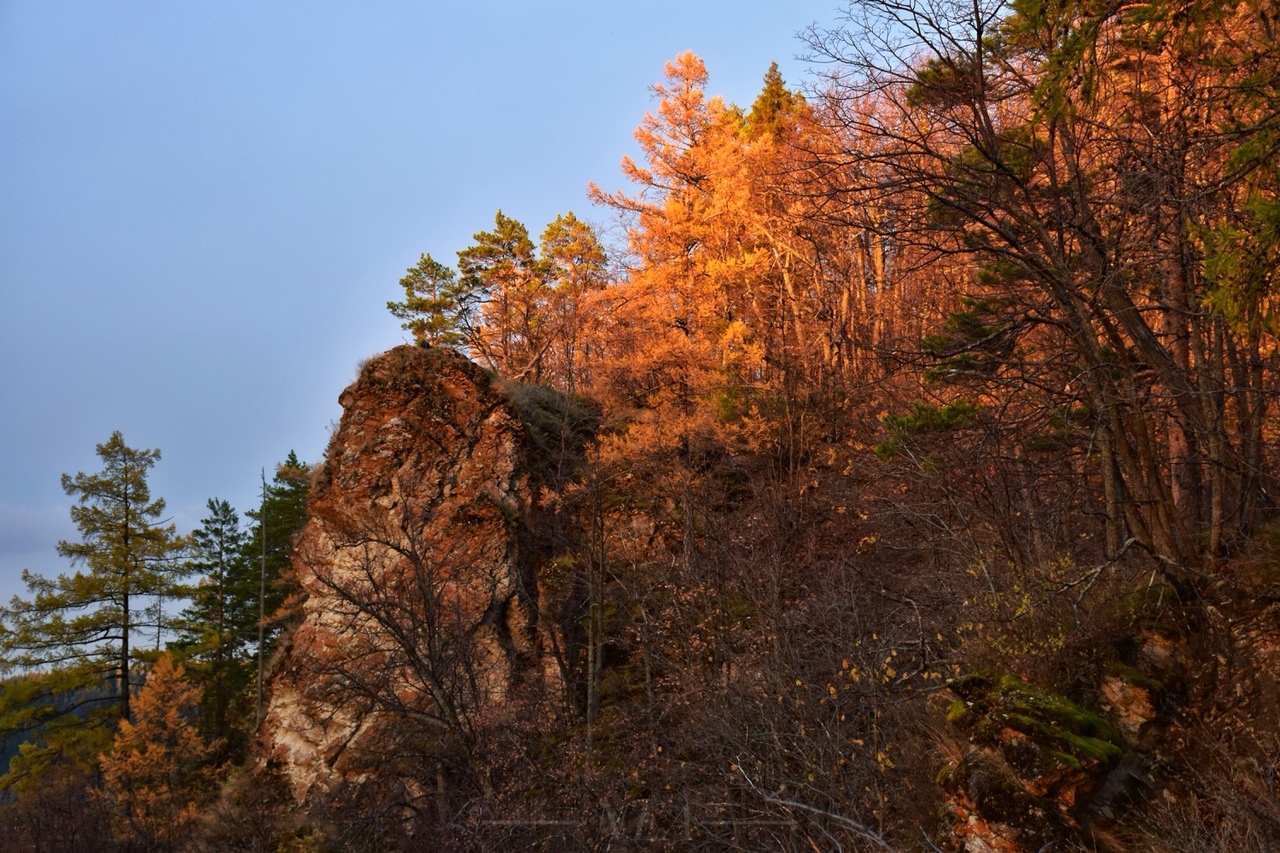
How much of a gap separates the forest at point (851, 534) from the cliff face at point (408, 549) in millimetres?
217

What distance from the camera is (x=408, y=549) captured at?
49.2 feet

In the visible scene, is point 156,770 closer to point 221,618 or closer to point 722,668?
point 221,618

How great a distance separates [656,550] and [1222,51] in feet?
44.1

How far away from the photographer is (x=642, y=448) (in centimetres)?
1745

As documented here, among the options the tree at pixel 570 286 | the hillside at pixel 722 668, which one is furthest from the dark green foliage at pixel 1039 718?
the tree at pixel 570 286

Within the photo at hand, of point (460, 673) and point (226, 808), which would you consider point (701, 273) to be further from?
point (226, 808)

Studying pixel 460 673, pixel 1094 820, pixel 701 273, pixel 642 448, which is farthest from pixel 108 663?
pixel 1094 820

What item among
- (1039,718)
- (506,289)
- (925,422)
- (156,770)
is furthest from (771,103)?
(156,770)

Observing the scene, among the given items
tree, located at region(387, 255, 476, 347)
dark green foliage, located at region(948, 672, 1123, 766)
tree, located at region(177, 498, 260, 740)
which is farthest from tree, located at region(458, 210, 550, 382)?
dark green foliage, located at region(948, 672, 1123, 766)

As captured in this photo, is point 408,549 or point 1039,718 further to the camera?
point 408,549

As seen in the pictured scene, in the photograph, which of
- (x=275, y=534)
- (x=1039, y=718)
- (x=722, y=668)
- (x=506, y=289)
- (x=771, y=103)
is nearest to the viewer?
(x=1039, y=718)

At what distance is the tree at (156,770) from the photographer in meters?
22.1

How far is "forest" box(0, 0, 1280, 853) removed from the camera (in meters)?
5.68

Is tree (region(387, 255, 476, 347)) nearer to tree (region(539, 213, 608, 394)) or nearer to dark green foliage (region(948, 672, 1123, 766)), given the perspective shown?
tree (region(539, 213, 608, 394))
